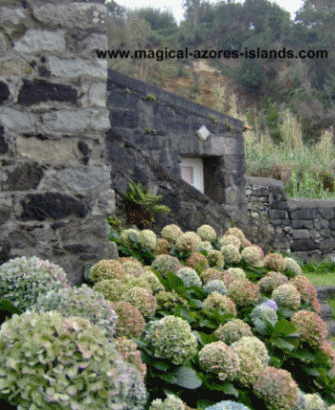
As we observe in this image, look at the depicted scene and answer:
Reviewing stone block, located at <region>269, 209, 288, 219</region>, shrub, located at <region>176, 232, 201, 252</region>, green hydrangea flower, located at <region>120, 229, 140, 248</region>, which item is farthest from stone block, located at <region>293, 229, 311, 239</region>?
green hydrangea flower, located at <region>120, 229, 140, 248</region>

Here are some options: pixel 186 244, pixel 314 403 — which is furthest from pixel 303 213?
pixel 314 403

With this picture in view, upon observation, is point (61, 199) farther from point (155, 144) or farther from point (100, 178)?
point (155, 144)

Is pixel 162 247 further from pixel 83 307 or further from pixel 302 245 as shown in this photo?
pixel 302 245

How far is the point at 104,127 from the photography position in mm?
3066

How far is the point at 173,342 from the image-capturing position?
6.56 ft

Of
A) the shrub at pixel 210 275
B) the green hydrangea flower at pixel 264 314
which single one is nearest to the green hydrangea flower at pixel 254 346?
the green hydrangea flower at pixel 264 314

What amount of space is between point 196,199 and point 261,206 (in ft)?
11.5

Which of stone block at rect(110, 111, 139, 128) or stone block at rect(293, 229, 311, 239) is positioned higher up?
stone block at rect(110, 111, 139, 128)

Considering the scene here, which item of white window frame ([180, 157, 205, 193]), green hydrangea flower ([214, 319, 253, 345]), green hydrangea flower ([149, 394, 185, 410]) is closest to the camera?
green hydrangea flower ([149, 394, 185, 410])

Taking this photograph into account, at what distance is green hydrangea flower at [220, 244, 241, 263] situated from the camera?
3.99 metres

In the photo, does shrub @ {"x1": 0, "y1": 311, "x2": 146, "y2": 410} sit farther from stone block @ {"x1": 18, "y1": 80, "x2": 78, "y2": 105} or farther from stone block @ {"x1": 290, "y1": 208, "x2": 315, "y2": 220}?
stone block @ {"x1": 290, "y1": 208, "x2": 315, "y2": 220}

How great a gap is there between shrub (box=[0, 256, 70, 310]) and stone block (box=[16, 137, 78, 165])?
0.88 m

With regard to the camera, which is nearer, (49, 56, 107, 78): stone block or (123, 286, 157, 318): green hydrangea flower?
(123, 286, 157, 318): green hydrangea flower

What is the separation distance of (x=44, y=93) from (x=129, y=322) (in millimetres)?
1637
